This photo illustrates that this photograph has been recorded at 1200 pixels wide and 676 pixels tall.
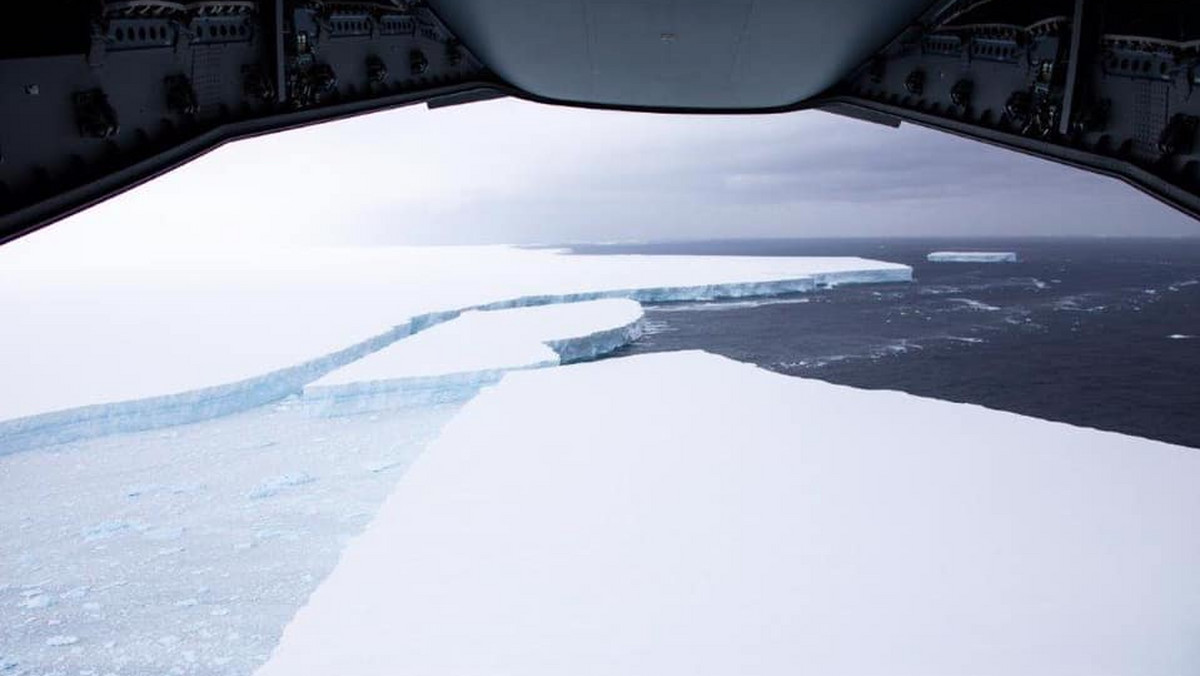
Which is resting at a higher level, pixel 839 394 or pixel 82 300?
pixel 839 394

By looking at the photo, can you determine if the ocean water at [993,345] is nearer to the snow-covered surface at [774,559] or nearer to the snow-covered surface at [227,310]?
the snow-covered surface at [227,310]

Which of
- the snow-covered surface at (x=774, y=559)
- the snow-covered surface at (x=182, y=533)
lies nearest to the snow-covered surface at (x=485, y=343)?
the snow-covered surface at (x=182, y=533)

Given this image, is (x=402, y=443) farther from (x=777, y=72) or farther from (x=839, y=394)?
(x=777, y=72)

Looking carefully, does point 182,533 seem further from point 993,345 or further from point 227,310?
point 993,345

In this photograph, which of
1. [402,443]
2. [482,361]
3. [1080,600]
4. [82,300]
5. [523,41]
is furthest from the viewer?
[82,300]

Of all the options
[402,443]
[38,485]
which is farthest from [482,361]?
[38,485]

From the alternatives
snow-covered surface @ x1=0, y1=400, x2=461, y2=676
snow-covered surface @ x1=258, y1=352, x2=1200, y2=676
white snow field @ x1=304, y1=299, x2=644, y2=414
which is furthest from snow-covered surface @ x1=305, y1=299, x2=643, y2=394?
snow-covered surface @ x1=258, y1=352, x2=1200, y2=676

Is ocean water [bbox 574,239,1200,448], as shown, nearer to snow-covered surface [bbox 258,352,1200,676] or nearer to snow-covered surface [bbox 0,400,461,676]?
snow-covered surface [bbox 0,400,461,676]
